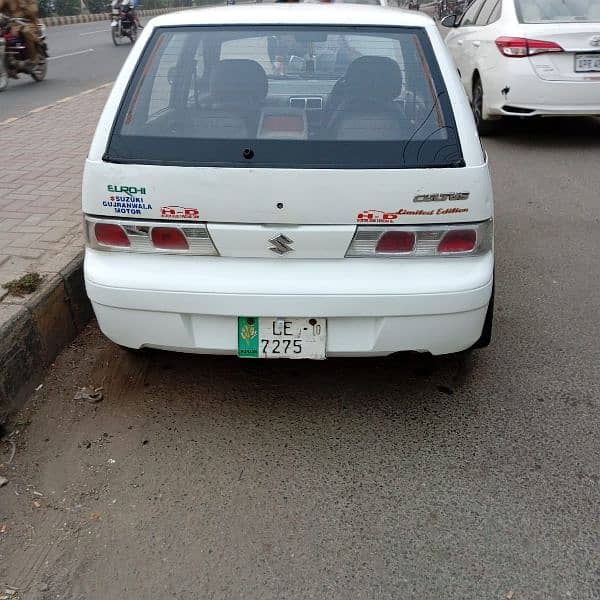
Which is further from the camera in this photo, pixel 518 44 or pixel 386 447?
pixel 518 44

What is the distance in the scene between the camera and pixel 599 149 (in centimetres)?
782

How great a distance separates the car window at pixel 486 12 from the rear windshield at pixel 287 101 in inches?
229

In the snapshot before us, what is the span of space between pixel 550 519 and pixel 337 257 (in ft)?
4.01

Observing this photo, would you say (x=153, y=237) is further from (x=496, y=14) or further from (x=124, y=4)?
(x=124, y=4)

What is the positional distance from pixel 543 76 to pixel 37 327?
594cm

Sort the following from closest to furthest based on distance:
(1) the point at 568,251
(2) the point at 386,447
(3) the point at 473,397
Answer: (2) the point at 386,447 → (3) the point at 473,397 → (1) the point at 568,251

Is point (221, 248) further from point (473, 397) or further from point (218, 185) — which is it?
point (473, 397)

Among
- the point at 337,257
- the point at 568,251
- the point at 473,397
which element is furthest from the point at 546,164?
the point at 337,257

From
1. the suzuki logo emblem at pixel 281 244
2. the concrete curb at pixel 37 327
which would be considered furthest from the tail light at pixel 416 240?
the concrete curb at pixel 37 327

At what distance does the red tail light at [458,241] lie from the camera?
2766mm

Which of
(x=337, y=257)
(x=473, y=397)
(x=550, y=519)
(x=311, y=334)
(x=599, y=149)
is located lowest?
(x=599, y=149)

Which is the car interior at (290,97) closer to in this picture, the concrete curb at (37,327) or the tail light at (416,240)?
the tail light at (416,240)

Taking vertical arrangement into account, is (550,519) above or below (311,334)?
below

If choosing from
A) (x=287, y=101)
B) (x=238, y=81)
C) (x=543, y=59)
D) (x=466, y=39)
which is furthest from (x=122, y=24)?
(x=287, y=101)
